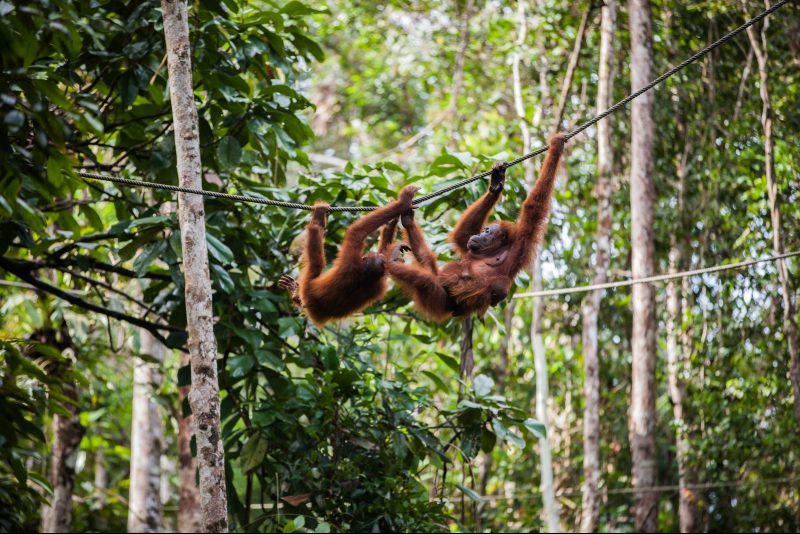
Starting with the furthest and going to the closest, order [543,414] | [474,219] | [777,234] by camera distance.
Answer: [543,414] < [777,234] < [474,219]

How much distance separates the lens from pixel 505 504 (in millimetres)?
10219

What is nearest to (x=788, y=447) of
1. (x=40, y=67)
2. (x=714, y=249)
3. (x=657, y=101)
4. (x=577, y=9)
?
(x=714, y=249)

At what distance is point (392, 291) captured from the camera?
18.7 feet

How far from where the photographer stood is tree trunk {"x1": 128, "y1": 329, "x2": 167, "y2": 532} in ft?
26.2

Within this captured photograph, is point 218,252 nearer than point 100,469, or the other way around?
point 218,252

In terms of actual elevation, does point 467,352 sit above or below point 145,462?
above

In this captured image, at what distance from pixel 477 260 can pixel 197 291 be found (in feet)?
5.66

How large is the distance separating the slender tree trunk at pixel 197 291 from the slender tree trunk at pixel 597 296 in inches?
197

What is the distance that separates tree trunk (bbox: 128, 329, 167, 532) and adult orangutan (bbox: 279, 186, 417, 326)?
12.4 feet

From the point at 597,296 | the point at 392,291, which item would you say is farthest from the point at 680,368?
the point at 392,291

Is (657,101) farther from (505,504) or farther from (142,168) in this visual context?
(142,168)

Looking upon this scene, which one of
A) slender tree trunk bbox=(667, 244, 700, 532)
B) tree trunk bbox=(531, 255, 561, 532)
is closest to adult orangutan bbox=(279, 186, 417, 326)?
tree trunk bbox=(531, 255, 561, 532)

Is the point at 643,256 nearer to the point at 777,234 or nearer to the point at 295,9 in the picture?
the point at 777,234

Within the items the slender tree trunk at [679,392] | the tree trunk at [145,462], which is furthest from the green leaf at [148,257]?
the slender tree trunk at [679,392]
